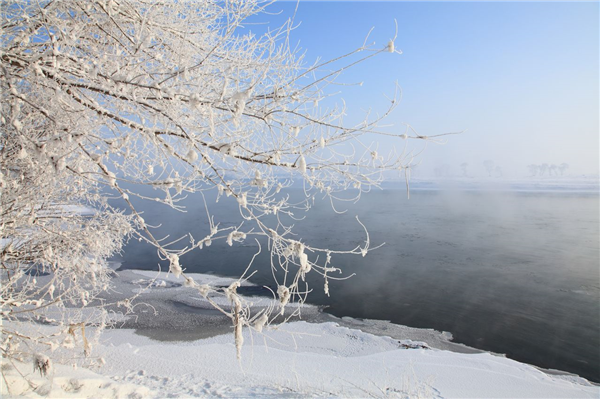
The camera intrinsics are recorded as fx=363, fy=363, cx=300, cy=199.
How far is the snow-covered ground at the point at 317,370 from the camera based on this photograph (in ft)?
18.0

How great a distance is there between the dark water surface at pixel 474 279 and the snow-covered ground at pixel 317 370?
4.63 ft

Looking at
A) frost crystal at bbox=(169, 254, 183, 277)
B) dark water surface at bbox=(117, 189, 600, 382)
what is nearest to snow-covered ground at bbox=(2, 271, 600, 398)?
dark water surface at bbox=(117, 189, 600, 382)

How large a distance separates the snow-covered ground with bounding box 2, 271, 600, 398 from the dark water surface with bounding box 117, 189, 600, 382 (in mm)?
1411

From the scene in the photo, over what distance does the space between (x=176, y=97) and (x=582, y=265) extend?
1803 centimetres

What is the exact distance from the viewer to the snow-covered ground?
216 inches

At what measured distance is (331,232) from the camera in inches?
843

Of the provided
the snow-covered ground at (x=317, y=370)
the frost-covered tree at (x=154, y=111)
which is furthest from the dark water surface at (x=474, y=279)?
the frost-covered tree at (x=154, y=111)

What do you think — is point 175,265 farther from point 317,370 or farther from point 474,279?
point 474,279

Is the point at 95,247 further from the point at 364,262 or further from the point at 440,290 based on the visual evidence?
the point at 364,262

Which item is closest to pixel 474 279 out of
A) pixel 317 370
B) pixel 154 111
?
pixel 317 370

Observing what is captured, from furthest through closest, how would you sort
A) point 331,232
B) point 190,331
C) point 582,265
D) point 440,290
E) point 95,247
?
point 331,232 < point 582,265 < point 440,290 < point 190,331 < point 95,247

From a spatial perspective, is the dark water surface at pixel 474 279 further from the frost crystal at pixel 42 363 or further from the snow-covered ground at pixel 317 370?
the frost crystal at pixel 42 363

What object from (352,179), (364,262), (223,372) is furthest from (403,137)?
(364,262)

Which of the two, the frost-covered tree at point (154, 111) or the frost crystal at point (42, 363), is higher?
the frost-covered tree at point (154, 111)
